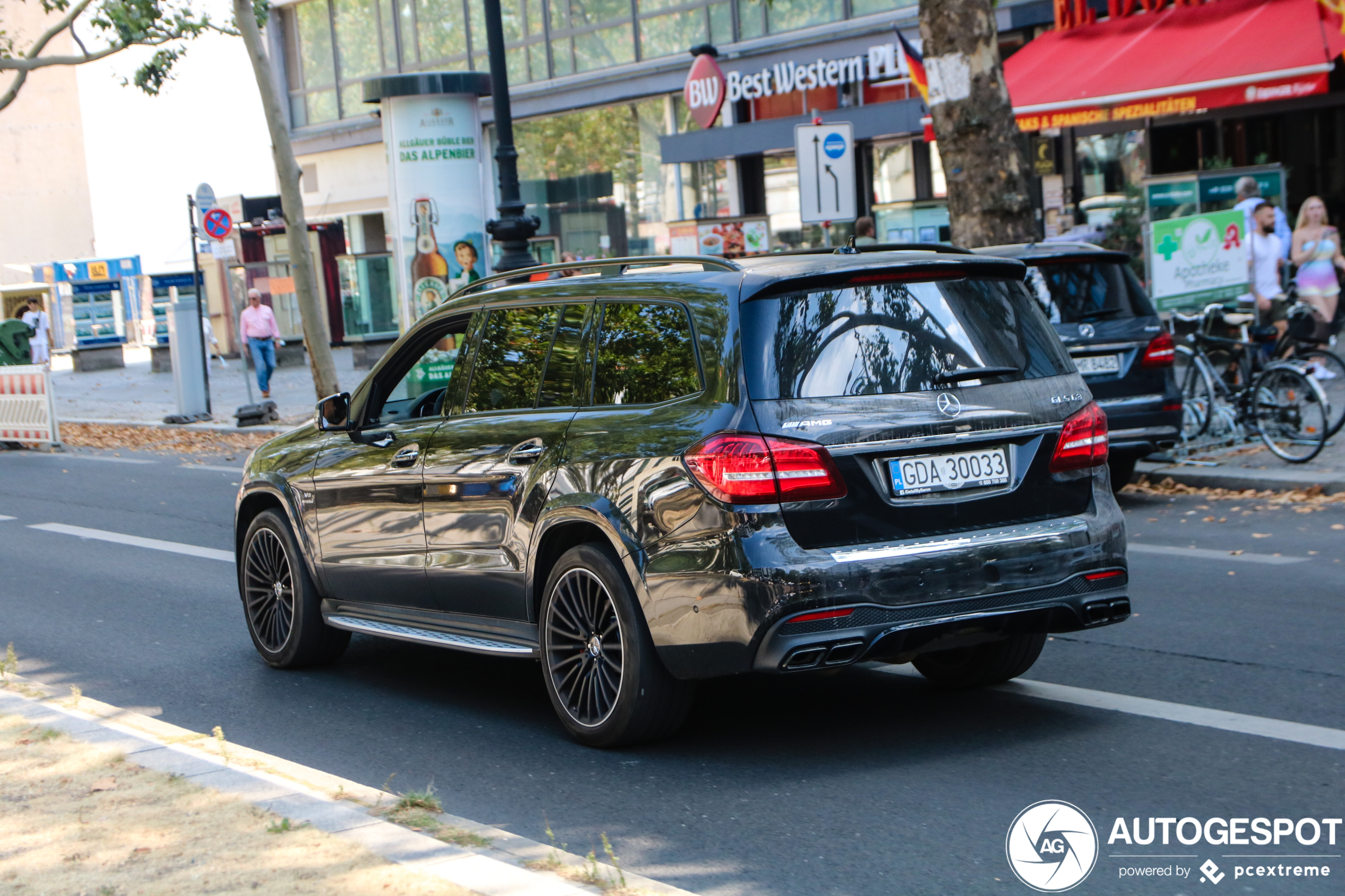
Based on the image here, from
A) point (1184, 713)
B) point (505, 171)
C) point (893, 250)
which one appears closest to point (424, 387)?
point (893, 250)

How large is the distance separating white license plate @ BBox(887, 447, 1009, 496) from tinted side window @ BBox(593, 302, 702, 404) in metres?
0.75

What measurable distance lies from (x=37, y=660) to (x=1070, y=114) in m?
15.4

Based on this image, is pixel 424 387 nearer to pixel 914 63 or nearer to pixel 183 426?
pixel 914 63

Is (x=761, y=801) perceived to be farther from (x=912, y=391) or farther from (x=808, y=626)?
(x=912, y=391)

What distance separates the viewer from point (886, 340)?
533cm

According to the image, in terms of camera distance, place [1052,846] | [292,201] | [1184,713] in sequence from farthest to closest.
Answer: [292,201] → [1184,713] → [1052,846]

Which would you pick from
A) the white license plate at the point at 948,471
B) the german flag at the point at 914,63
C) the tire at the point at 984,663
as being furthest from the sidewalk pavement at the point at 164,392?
the white license plate at the point at 948,471

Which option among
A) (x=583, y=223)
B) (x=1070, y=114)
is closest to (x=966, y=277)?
(x=1070, y=114)

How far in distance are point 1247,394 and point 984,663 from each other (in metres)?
6.95

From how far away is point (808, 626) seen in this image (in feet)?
16.3

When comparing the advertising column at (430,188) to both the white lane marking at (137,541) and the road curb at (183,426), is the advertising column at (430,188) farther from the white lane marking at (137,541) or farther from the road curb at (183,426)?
the white lane marking at (137,541)

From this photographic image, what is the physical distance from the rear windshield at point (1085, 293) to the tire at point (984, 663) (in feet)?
16.4

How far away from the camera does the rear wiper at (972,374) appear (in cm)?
532

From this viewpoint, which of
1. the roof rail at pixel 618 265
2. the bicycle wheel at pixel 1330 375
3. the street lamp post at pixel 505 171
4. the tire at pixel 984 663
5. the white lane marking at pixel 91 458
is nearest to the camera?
the roof rail at pixel 618 265
